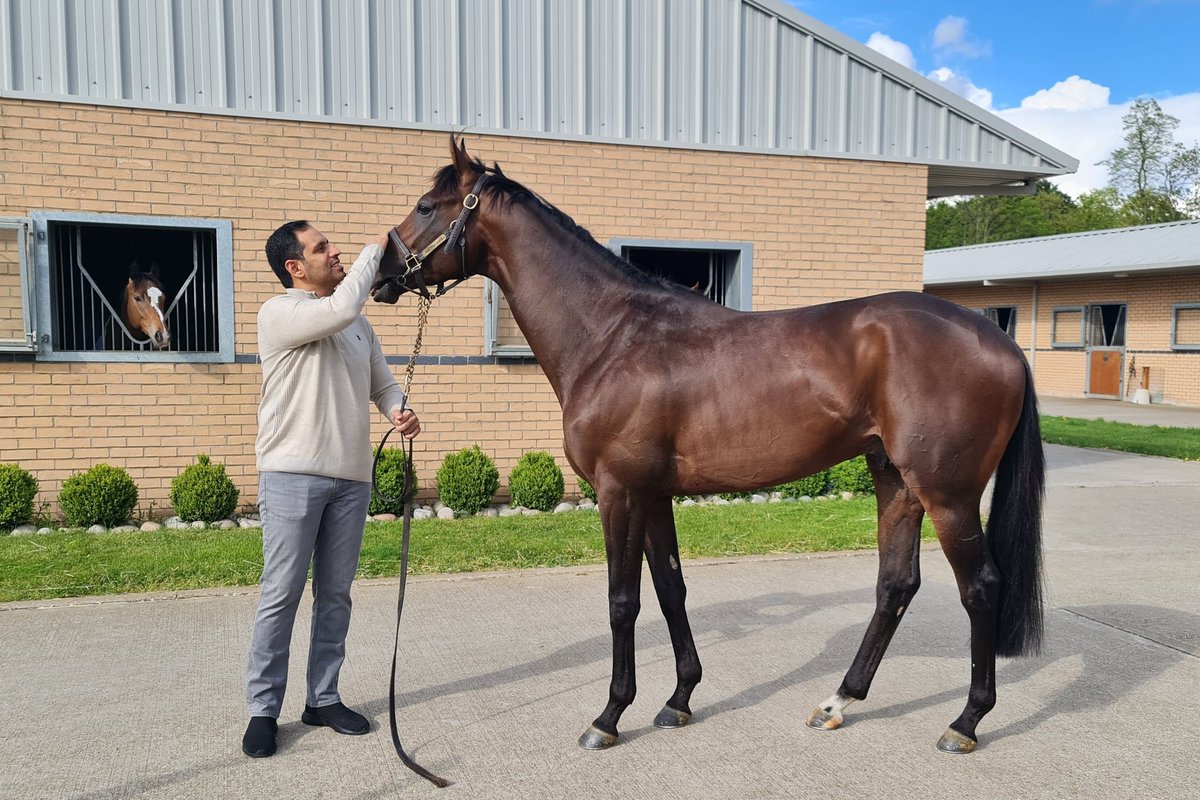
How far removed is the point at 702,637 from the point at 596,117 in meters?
5.53

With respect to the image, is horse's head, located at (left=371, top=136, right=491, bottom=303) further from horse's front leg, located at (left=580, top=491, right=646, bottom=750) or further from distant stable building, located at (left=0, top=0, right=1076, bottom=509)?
distant stable building, located at (left=0, top=0, right=1076, bottom=509)

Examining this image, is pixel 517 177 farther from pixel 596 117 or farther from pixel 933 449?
pixel 933 449

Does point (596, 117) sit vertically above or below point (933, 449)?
above

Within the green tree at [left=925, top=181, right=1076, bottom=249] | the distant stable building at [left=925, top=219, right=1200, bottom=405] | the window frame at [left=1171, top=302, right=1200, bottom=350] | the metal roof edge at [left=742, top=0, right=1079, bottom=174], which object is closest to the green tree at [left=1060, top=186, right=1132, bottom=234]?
the green tree at [left=925, top=181, right=1076, bottom=249]

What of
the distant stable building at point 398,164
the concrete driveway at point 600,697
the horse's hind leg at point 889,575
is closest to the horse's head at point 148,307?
the distant stable building at point 398,164

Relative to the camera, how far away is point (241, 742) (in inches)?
136

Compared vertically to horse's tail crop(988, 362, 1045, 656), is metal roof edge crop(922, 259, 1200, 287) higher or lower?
higher

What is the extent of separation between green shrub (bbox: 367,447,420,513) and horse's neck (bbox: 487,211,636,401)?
4.42 m

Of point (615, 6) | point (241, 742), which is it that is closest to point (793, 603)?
point (241, 742)

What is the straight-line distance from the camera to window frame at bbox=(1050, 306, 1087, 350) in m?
24.5

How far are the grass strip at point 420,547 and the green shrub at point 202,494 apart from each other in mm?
263

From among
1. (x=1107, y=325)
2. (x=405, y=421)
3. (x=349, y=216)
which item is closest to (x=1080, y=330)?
(x=1107, y=325)

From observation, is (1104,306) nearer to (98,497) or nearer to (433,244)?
(98,497)

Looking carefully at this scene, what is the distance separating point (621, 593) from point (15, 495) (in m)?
5.84
